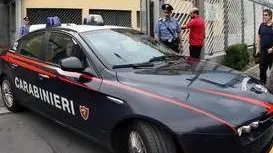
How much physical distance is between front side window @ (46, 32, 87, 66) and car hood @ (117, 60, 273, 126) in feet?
2.46

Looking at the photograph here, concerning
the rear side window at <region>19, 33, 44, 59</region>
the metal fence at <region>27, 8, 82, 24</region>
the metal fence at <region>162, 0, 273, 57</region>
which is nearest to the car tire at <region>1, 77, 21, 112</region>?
the rear side window at <region>19, 33, 44, 59</region>

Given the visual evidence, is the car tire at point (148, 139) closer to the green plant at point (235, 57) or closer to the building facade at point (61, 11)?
the green plant at point (235, 57)

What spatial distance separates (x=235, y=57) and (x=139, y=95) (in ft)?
29.2

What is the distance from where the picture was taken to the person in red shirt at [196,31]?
31.5ft

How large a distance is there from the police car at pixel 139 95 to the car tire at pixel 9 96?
0.60 metres

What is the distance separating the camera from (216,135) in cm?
375

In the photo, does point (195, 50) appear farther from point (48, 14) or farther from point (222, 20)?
point (48, 14)

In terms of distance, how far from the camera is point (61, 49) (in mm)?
5543

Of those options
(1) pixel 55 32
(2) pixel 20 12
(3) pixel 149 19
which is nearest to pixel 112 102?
(1) pixel 55 32

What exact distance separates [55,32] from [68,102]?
1.12 meters

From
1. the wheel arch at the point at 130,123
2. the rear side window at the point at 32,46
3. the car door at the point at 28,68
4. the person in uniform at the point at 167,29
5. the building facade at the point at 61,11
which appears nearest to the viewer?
the wheel arch at the point at 130,123

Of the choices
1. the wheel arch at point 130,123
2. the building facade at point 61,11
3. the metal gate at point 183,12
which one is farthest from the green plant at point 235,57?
the wheel arch at point 130,123

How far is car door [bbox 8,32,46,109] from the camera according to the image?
19.4ft

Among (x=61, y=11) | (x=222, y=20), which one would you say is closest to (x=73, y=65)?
(x=222, y=20)
